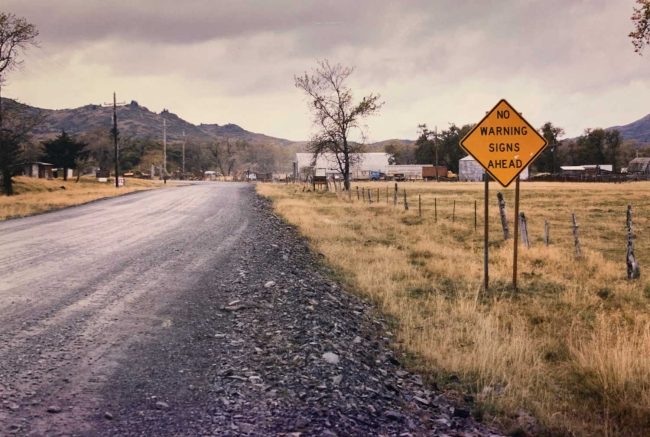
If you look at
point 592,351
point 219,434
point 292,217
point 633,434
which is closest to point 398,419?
point 219,434

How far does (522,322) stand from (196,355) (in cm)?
501

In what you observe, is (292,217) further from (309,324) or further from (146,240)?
(309,324)

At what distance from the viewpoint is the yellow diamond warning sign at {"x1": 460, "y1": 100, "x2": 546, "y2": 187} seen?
9906 millimetres

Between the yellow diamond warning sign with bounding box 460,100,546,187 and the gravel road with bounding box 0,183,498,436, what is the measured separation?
12.1ft

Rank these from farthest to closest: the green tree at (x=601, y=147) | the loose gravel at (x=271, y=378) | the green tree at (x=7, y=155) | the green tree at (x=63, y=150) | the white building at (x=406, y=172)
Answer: the green tree at (x=601, y=147), the white building at (x=406, y=172), the green tree at (x=63, y=150), the green tree at (x=7, y=155), the loose gravel at (x=271, y=378)

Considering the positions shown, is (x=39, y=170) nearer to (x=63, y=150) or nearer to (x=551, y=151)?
(x=63, y=150)

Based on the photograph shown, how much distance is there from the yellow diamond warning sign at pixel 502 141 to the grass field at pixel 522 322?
2375 millimetres

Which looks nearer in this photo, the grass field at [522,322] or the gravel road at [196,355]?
the gravel road at [196,355]

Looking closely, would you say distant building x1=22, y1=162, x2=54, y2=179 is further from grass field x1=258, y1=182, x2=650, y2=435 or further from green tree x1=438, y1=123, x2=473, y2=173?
green tree x1=438, y1=123, x2=473, y2=173

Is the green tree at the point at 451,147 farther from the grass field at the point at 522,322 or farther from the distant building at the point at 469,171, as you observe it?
the grass field at the point at 522,322

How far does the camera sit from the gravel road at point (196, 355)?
4.05 m

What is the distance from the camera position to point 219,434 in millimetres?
3750

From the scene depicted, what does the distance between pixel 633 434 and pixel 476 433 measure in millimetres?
1455

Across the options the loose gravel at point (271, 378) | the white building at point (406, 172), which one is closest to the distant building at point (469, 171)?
the white building at point (406, 172)
